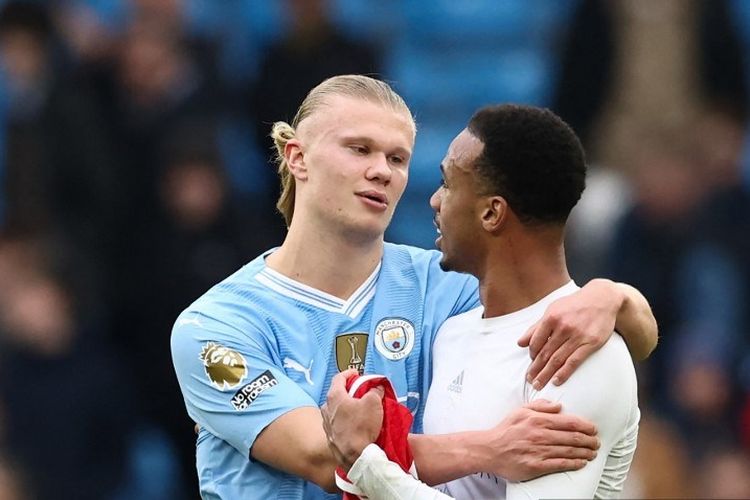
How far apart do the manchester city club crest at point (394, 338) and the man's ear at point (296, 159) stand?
54cm

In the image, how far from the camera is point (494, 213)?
4488 millimetres

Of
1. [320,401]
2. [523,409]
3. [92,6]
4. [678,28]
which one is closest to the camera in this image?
[523,409]

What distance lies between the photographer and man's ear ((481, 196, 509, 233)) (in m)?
4.46

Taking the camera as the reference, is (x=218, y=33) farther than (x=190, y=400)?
Yes

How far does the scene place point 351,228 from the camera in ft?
16.3

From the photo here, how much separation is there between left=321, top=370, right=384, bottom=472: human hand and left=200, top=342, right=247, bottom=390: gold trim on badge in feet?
1.51

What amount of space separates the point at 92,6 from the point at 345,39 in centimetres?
244

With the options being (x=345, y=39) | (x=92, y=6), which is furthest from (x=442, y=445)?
(x=92, y=6)

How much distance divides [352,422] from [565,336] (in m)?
0.60

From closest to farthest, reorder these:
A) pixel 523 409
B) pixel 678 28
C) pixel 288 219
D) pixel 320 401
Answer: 1. pixel 523 409
2. pixel 320 401
3. pixel 288 219
4. pixel 678 28

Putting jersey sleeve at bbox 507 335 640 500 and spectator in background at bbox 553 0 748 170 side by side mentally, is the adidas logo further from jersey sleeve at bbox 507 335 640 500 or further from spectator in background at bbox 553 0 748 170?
spectator in background at bbox 553 0 748 170

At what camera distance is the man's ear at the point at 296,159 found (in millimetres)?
5139

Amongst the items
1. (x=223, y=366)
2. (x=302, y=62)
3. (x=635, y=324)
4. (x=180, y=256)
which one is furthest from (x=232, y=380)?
(x=302, y=62)

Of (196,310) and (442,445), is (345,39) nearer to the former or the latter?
(196,310)
